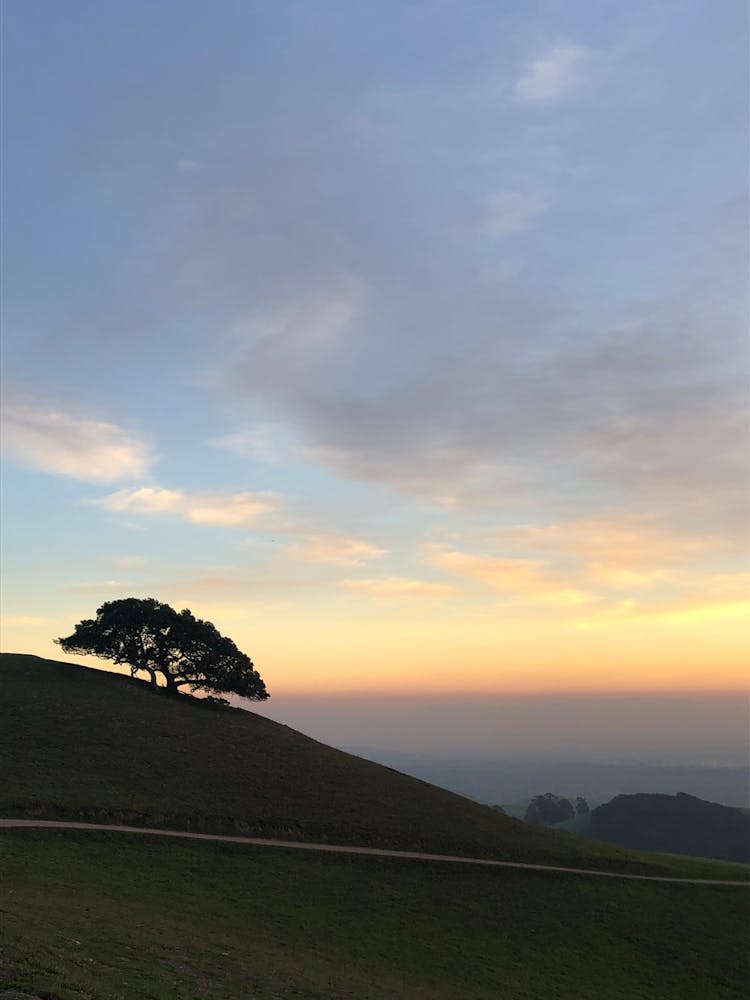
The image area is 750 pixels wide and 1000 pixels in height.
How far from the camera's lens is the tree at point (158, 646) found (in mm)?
94188

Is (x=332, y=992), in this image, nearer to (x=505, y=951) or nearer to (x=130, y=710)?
(x=505, y=951)

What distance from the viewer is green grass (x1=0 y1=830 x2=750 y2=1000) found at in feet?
80.4

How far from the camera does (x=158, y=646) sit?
312 ft

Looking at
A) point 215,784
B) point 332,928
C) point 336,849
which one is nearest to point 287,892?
point 332,928

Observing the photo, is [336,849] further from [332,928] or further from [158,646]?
[158,646]

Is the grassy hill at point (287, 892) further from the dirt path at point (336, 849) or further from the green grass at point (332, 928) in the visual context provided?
the dirt path at point (336, 849)

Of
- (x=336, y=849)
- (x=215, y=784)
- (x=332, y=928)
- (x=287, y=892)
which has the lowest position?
(x=332, y=928)

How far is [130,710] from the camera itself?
76750mm

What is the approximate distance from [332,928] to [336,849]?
14.7 meters

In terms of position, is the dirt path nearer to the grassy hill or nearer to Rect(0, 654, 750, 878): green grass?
Rect(0, 654, 750, 878): green grass

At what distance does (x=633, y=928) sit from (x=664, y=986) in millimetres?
7522

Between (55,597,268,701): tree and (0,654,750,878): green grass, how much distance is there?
1019 centimetres

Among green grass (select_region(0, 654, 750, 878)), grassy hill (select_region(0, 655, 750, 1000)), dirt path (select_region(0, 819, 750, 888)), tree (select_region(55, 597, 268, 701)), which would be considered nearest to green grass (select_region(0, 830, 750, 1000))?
grassy hill (select_region(0, 655, 750, 1000))

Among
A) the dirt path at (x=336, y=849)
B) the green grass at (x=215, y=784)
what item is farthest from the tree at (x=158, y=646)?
the dirt path at (x=336, y=849)
